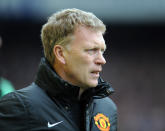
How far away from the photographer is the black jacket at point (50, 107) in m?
2.34

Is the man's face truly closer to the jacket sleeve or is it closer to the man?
the man

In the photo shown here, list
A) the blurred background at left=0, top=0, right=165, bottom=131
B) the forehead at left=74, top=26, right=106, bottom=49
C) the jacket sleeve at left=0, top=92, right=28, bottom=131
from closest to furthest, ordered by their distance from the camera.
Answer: the jacket sleeve at left=0, top=92, right=28, bottom=131
the forehead at left=74, top=26, right=106, bottom=49
the blurred background at left=0, top=0, right=165, bottom=131

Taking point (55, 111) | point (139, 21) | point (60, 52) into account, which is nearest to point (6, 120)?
point (55, 111)

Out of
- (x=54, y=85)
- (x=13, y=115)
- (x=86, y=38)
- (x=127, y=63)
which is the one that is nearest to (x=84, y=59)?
(x=86, y=38)

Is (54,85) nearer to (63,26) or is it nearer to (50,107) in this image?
(50,107)

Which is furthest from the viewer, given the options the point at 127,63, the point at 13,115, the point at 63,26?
the point at 127,63

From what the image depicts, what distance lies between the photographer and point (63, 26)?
8.08 feet

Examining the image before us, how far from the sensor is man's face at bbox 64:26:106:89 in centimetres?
243

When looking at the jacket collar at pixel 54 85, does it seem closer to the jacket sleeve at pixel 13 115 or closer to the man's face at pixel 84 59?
the man's face at pixel 84 59

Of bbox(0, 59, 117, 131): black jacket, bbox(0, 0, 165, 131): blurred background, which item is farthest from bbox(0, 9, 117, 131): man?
bbox(0, 0, 165, 131): blurred background

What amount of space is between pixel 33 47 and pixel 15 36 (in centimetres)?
42

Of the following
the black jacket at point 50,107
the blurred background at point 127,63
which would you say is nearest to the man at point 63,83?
the black jacket at point 50,107

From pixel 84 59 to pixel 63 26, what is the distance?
0.24 meters

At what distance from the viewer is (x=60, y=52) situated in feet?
8.17
